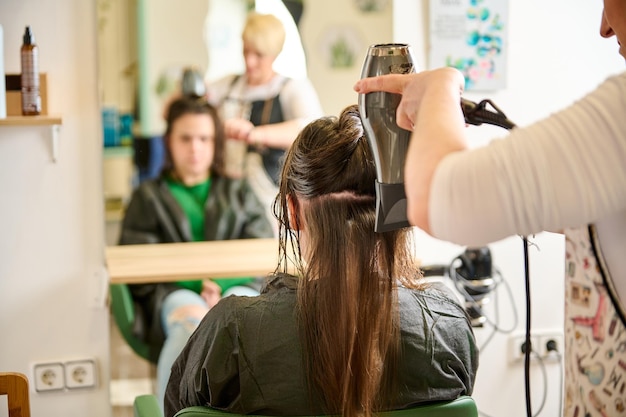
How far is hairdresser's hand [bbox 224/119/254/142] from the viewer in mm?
Result: 2588

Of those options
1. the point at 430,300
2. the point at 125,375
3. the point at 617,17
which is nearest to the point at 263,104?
the point at 125,375

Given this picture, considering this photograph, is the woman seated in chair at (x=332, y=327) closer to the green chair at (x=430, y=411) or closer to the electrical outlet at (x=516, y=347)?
the green chair at (x=430, y=411)

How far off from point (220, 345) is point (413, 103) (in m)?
0.68

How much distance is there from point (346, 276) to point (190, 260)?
1199 mm

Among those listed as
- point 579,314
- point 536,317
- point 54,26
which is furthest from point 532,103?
point 579,314

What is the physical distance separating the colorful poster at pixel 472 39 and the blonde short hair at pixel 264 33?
526 millimetres

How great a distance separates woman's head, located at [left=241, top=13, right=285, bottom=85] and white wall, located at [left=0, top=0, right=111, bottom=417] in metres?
0.48

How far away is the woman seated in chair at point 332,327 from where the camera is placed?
4.58ft

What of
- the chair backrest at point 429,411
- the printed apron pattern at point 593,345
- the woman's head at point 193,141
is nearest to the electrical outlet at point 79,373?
the woman's head at point 193,141

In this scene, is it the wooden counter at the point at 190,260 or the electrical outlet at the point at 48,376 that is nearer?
the wooden counter at the point at 190,260

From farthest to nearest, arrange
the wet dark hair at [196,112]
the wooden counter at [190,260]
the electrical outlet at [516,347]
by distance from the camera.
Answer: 1. the electrical outlet at [516,347]
2. the wet dark hair at [196,112]
3. the wooden counter at [190,260]

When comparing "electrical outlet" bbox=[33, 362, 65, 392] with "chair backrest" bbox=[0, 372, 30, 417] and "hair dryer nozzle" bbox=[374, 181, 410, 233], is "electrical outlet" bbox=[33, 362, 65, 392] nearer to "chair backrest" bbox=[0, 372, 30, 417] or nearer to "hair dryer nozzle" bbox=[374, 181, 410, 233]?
"chair backrest" bbox=[0, 372, 30, 417]

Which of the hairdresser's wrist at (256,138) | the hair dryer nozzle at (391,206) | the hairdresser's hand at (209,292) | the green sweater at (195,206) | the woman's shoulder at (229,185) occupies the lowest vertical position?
the hairdresser's hand at (209,292)

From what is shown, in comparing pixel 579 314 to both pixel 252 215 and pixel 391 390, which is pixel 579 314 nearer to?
pixel 391 390
